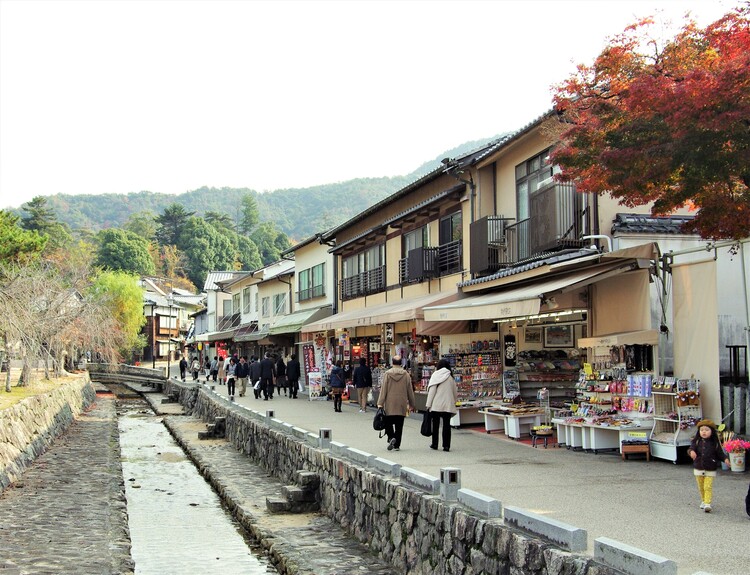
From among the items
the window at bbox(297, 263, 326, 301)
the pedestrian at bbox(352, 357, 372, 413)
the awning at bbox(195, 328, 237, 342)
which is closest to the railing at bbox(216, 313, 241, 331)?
the awning at bbox(195, 328, 237, 342)

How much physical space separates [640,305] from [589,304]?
6.59 feet

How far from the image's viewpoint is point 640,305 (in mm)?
13141

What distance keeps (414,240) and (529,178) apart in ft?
23.8

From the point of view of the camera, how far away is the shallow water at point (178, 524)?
442 inches

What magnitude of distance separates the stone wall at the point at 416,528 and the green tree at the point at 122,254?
288 feet

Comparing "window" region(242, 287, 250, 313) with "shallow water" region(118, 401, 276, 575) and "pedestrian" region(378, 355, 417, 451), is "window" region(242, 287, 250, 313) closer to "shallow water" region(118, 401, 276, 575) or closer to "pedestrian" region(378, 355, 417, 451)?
"shallow water" region(118, 401, 276, 575)

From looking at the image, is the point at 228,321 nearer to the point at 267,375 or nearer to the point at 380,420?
the point at 267,375

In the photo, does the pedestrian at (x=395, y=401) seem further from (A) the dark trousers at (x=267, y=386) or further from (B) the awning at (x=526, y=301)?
(A) the dark trousers at (x=267, y=386)

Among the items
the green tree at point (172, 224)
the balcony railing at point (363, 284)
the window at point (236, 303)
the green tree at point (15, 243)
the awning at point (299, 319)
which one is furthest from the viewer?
the green tree at point (172, 224)

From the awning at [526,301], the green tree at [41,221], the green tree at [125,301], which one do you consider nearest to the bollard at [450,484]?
the awning at [526,301]

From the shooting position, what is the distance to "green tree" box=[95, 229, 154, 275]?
98.2 metres

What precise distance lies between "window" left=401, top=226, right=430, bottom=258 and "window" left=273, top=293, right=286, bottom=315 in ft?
65.8

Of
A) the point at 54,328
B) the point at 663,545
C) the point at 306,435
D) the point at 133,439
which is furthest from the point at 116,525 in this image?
the point at 54,328

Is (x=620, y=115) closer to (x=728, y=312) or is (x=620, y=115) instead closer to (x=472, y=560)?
(x=728, y=312)
